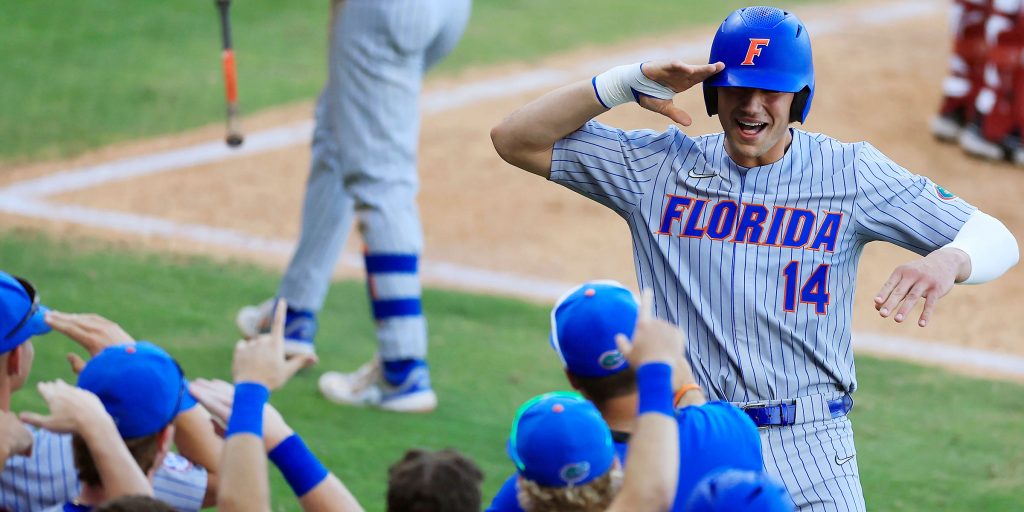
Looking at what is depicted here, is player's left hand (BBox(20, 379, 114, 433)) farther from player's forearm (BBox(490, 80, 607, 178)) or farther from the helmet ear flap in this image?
the helmet ear flap

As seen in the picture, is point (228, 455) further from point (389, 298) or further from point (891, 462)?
point (891, 462)

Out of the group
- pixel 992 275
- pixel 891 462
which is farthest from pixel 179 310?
pixel 992 275

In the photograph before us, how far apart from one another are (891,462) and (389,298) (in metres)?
2.09

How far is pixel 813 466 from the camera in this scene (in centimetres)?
357

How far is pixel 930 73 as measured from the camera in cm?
1233

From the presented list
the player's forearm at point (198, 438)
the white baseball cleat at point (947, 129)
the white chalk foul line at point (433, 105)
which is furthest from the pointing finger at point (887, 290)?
the white baseball cleat at point (947, 129)

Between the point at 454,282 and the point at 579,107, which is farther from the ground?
the point at 579,107

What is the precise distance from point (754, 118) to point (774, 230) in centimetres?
29

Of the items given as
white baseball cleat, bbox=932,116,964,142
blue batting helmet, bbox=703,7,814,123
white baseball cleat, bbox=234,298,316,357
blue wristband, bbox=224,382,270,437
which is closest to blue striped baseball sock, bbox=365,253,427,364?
white baseball cleat, bbox=234,298,316,357

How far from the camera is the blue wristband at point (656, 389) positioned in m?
2.87

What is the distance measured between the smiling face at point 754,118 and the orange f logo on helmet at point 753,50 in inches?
2.8

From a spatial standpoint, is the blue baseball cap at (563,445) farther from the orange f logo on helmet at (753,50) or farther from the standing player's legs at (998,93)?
the standing player's legs at (998,93)

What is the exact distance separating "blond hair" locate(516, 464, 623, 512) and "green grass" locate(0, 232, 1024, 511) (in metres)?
2.20

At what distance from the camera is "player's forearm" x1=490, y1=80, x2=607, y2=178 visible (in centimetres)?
369
